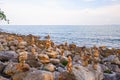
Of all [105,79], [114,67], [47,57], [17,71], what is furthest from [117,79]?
[17,71]

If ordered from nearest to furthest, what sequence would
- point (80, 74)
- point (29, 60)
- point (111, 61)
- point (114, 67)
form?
1. point (80, 74)
2. point (29, 60)
3. point (114, 67)
4. point (111, 61)

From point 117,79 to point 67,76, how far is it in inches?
171

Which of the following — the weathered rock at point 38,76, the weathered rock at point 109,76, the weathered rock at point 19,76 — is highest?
the weathered rock at point 38,76

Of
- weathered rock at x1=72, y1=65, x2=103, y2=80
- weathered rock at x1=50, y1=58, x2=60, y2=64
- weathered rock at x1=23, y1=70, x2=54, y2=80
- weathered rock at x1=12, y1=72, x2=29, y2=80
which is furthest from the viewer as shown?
weathered rock at x1=50, y1=58, x2=60, y2=64

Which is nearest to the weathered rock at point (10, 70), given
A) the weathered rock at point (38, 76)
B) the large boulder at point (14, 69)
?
the large boulder at point (14, 69)

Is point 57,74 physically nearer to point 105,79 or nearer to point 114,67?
point 105,79

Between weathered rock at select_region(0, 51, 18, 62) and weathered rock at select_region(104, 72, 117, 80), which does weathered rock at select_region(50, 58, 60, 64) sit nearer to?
weathered rock at select_region(0, 51, 18, 62)

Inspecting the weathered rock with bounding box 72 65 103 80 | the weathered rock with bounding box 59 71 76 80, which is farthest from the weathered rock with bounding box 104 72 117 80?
the weathered rock with bounding box 59 71 76 80

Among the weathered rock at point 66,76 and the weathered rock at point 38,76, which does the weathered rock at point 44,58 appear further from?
the weathered rock at point 38,76

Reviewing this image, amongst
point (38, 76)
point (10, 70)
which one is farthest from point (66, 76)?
point (10, 70)

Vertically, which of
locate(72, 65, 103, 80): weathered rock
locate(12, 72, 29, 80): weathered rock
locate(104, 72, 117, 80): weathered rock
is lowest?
locate(104, 72, 117, 80): weathered rock

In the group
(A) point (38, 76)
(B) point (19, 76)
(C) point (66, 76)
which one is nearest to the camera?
(A) point (38, 76)

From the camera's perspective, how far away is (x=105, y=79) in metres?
15.2

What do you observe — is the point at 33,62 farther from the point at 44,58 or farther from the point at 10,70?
the point at 10,70
